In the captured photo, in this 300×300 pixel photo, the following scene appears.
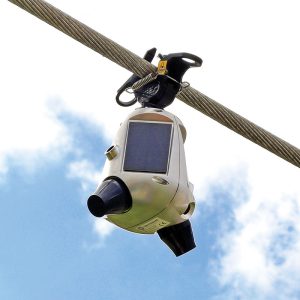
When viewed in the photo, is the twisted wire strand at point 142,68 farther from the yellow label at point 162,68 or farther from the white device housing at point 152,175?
the white device housing at point 152,175

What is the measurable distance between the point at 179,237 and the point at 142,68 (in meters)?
0.85

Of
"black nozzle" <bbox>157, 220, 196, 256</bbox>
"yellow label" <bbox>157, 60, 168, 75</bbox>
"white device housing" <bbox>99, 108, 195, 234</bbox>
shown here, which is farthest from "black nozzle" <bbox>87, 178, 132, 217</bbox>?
"yellow label" <bbox>157, 60, 168, 75</bbox>

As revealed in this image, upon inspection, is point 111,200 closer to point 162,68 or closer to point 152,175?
point 152,175

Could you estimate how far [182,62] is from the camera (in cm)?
441

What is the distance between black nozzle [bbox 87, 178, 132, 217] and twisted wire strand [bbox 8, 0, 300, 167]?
2.55 feet

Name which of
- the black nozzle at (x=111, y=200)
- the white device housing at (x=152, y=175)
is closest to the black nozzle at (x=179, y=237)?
the white device housing at (x=152, y=175)

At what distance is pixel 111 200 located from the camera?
3.79m

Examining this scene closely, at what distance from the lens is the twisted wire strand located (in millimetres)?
4320

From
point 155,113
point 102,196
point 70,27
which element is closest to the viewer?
point 102,196

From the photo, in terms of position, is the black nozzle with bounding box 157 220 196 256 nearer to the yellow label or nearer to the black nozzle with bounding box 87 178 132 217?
the black nozzle with bounding box 87 178 132 217

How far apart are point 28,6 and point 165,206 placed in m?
1.16

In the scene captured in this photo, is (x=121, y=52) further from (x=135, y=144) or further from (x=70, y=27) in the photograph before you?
(x=135, y=144)

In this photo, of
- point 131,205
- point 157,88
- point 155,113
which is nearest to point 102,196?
point 131,205

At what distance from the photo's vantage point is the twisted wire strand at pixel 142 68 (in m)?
4.32
